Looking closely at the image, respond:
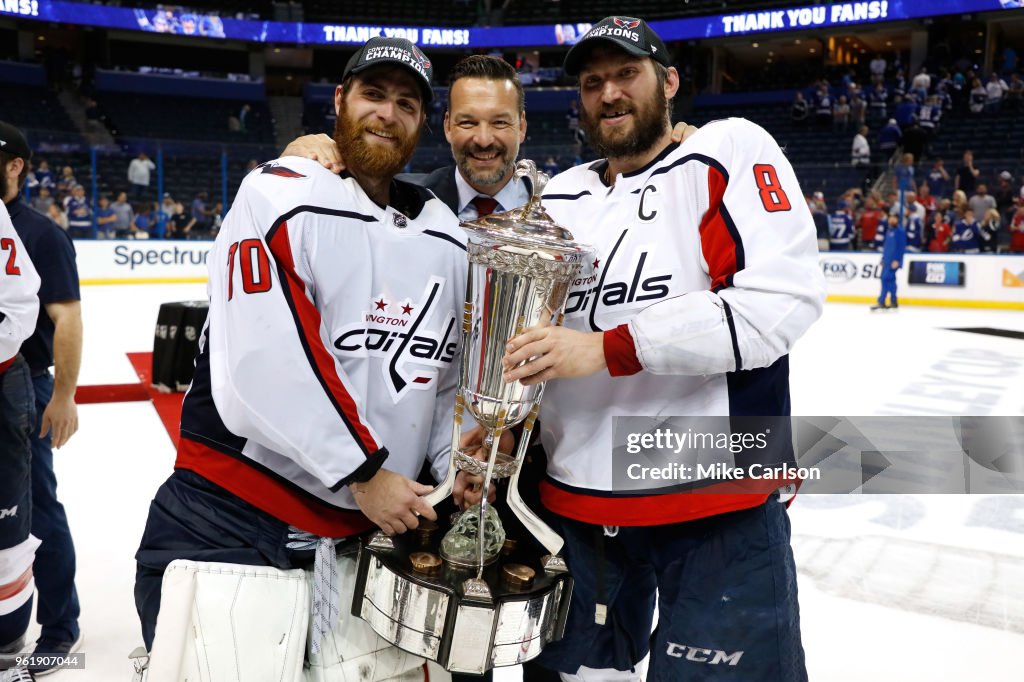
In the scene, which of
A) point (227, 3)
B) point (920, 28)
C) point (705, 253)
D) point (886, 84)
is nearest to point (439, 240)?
point (705, 253)

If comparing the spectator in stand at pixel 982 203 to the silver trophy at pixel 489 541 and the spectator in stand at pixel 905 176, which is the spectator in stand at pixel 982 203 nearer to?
the spectator in stand at pixel 905 176

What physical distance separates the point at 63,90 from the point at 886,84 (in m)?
19.1

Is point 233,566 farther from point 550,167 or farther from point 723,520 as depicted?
point 550,167

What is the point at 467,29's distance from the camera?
23438 millimetres

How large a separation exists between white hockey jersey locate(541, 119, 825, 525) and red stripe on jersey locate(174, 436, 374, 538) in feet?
1.39

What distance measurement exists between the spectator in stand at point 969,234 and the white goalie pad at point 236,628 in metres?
12.7

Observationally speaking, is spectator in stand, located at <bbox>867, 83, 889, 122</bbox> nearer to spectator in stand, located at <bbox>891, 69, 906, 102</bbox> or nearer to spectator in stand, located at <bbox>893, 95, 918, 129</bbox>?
spectator in stand, located at <bbox>891, 69, 906, 102</bbox>

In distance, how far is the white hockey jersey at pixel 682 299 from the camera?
4.39 ft

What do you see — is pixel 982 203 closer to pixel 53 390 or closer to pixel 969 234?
pixel 969 234

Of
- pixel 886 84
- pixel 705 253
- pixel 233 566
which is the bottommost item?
pixel 233 566

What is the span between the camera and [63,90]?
20.6 metres

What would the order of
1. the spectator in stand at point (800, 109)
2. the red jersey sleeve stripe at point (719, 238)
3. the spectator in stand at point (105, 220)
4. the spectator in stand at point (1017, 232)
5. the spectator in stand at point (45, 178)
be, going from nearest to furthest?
the red jersey sleeve stripe at point (719, 238), the spectator in stand at point (1017, 232), the spectator in stand at point (105, 220), the spectator in stand at point (45, 178), the spectator in stand at point (800, 109)

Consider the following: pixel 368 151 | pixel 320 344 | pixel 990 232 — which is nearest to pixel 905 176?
pixel 990 232

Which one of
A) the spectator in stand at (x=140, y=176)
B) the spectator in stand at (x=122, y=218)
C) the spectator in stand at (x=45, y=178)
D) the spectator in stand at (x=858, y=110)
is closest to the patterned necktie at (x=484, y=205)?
the spectator in stand at (x=122, y=218)
